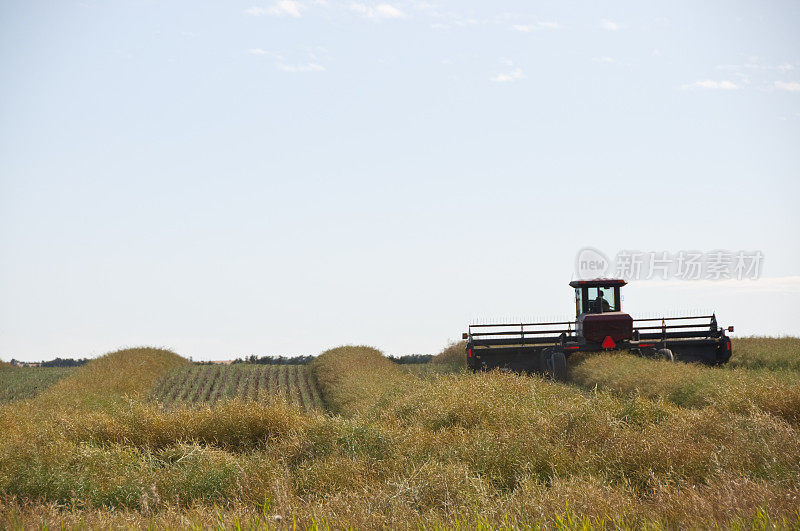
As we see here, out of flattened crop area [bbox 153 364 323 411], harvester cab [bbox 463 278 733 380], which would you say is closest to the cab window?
harvester cab [bbox 463 278 733 380]

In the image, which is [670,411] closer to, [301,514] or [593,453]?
[593,453]

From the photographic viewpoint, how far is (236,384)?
2569 centimetres

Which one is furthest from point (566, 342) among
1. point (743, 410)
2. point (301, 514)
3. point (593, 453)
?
point (301, 514)

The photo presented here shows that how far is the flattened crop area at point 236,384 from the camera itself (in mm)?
21872

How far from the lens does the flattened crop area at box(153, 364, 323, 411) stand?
71.8 feet

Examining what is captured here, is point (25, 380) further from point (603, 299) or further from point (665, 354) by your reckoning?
point (665, 354)

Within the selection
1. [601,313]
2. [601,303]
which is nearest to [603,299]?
[601,303]

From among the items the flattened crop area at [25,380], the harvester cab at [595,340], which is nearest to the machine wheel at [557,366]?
the harvester cab at [595,340]

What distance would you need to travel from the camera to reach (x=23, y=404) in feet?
52.6

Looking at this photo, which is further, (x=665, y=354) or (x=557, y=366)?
(x=665, y=354)

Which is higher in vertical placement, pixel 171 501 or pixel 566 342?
pixel 566 342

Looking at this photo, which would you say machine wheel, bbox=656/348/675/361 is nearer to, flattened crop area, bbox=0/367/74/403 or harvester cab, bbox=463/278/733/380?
harvester cab, bbox=463/278/733/380

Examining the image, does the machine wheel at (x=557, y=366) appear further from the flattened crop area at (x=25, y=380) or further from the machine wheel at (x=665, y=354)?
the flattened crop area at (x=25, y=380)

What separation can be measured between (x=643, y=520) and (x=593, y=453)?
3.10 meters
